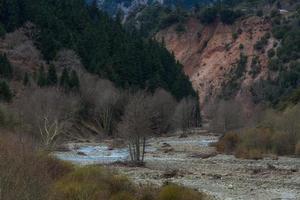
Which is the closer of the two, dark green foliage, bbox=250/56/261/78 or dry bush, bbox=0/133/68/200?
dry bush, bbox=0/133/68/200

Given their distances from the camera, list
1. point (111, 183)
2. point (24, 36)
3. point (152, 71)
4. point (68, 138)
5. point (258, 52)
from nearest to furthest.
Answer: point (111, 183) < point (68, 138) < point (24, 36) < point (152, 71) < point (258, 52)

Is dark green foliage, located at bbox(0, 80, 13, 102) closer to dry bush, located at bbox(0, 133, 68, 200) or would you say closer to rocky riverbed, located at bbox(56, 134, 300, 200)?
rocky riverbed, located at bbox(56, 134, 300, 200)

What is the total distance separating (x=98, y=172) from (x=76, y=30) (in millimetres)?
113183

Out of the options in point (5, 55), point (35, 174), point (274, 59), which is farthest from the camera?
point (274, 59)

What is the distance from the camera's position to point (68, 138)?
9462 centimetres

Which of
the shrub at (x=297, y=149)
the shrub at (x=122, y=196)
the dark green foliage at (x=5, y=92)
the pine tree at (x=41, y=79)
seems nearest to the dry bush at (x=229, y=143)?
the shrub at (x=297, y=149)

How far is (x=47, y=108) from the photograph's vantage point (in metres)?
79.8

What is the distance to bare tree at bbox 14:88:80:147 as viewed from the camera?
7050 cm

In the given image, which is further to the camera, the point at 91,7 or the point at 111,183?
the point at 91,7

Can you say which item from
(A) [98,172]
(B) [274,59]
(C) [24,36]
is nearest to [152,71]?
(C) [24,36]

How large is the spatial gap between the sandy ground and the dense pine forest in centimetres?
5657

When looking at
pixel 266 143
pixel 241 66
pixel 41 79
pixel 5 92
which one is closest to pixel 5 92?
pixel 5 92

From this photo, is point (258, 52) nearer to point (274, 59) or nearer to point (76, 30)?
point (274, 59)

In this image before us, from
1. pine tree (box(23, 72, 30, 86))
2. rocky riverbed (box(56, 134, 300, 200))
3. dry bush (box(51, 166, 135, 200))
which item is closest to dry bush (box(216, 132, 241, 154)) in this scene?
rocky riverbed (box(56, 134, 300, 200))
